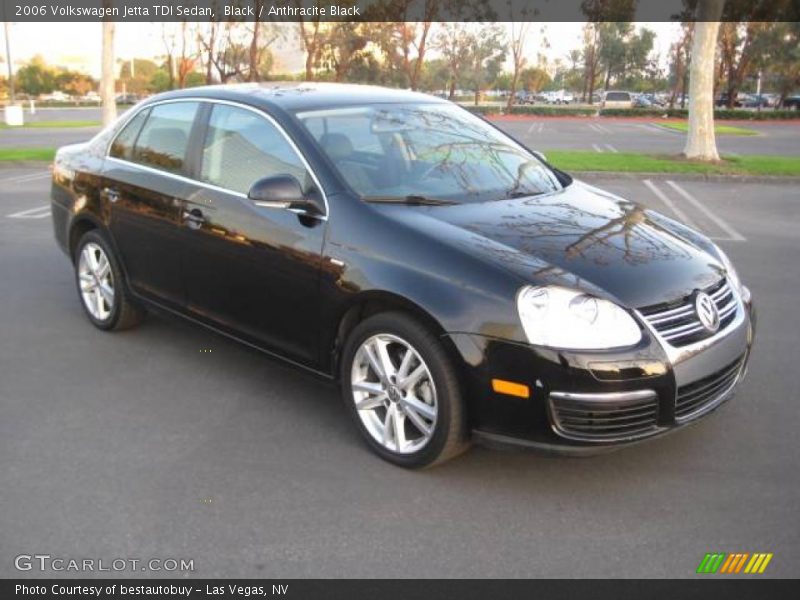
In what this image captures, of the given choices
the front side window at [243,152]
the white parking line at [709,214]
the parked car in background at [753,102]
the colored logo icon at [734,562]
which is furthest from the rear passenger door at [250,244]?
the parked car in background at [753,102]

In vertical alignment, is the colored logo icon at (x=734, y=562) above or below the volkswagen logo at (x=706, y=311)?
below

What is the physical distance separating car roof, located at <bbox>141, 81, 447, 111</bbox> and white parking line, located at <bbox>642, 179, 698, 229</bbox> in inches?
203

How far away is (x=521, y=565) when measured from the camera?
3018 millimetres

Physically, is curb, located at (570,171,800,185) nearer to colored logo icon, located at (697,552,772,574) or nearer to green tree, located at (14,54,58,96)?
colored logo icon, located at (697,552,772,574)

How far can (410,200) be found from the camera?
4.06m

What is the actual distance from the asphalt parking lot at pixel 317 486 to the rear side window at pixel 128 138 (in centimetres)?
122

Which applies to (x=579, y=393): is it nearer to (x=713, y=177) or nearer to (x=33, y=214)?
(x=33, y=214)

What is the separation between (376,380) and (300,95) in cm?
181

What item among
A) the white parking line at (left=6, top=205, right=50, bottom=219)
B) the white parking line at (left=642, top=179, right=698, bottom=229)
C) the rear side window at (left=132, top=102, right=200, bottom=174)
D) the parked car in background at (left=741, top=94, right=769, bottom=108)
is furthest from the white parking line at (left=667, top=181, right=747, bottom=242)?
the parked car in background at (left=741, top=94, right=769, bottom=108)

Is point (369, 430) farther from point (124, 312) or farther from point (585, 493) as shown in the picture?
point (124, 312)

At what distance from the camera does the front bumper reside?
325 cm

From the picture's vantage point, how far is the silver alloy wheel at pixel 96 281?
5.57m

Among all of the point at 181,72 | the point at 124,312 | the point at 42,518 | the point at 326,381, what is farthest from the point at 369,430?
the point at 181,72
